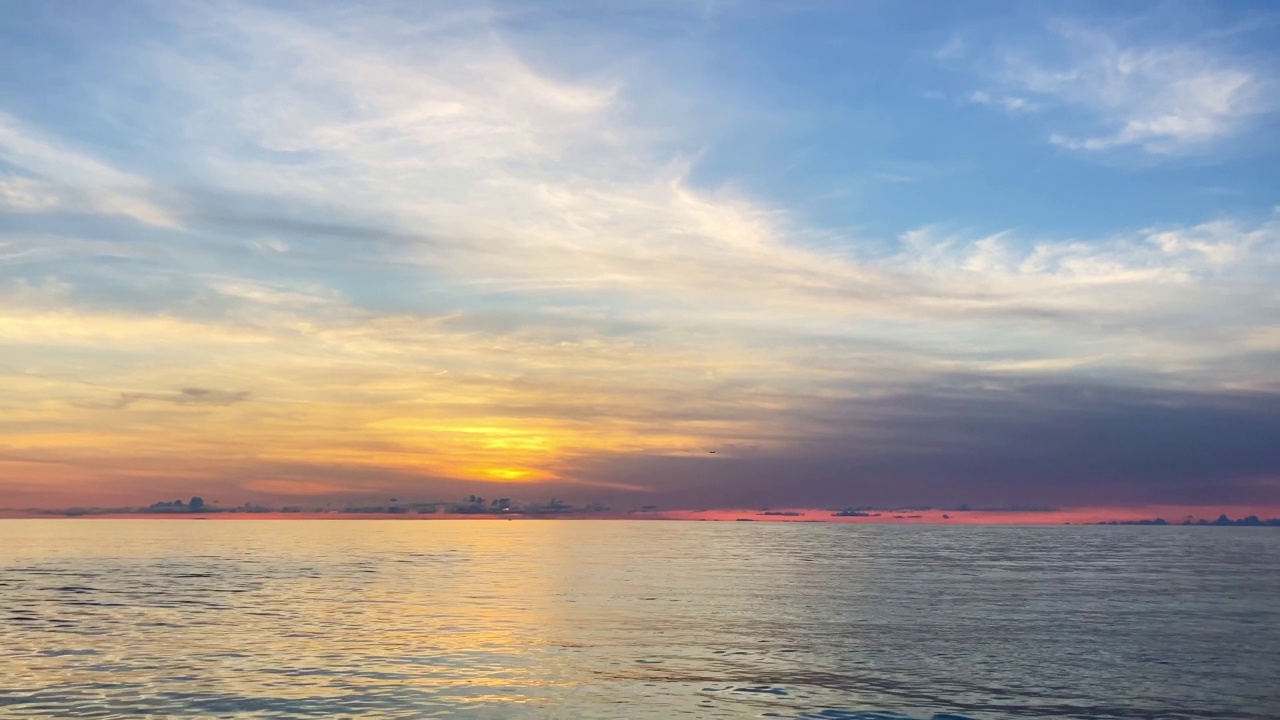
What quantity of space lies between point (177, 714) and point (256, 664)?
9832 millimetres

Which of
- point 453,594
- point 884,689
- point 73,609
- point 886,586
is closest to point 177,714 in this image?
point 884,689

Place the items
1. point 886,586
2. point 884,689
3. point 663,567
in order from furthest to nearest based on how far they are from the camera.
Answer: point 663,567, point 886,586, point 884,689

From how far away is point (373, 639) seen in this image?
50844 millimetres

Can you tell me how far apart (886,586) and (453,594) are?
122 ft

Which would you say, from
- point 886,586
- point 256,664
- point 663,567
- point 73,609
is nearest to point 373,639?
point 256,664

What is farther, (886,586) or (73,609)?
(886,586)

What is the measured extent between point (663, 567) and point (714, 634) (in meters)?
64.3

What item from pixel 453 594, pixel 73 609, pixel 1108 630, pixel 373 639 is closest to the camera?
pixel 373 639

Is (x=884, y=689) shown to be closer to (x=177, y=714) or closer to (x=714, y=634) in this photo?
(x=714, y=634)

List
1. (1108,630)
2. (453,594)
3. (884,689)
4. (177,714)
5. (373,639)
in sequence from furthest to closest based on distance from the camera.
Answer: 1. (453,594)
2. (1108,630)
3. (373,639)
4. (884,689)
5. (177,714)

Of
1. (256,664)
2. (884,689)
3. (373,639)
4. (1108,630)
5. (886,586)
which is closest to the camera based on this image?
(884,689)

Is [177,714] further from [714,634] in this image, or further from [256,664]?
[714,634]

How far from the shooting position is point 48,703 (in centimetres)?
3425

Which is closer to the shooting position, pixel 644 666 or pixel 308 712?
pixel 308 712
